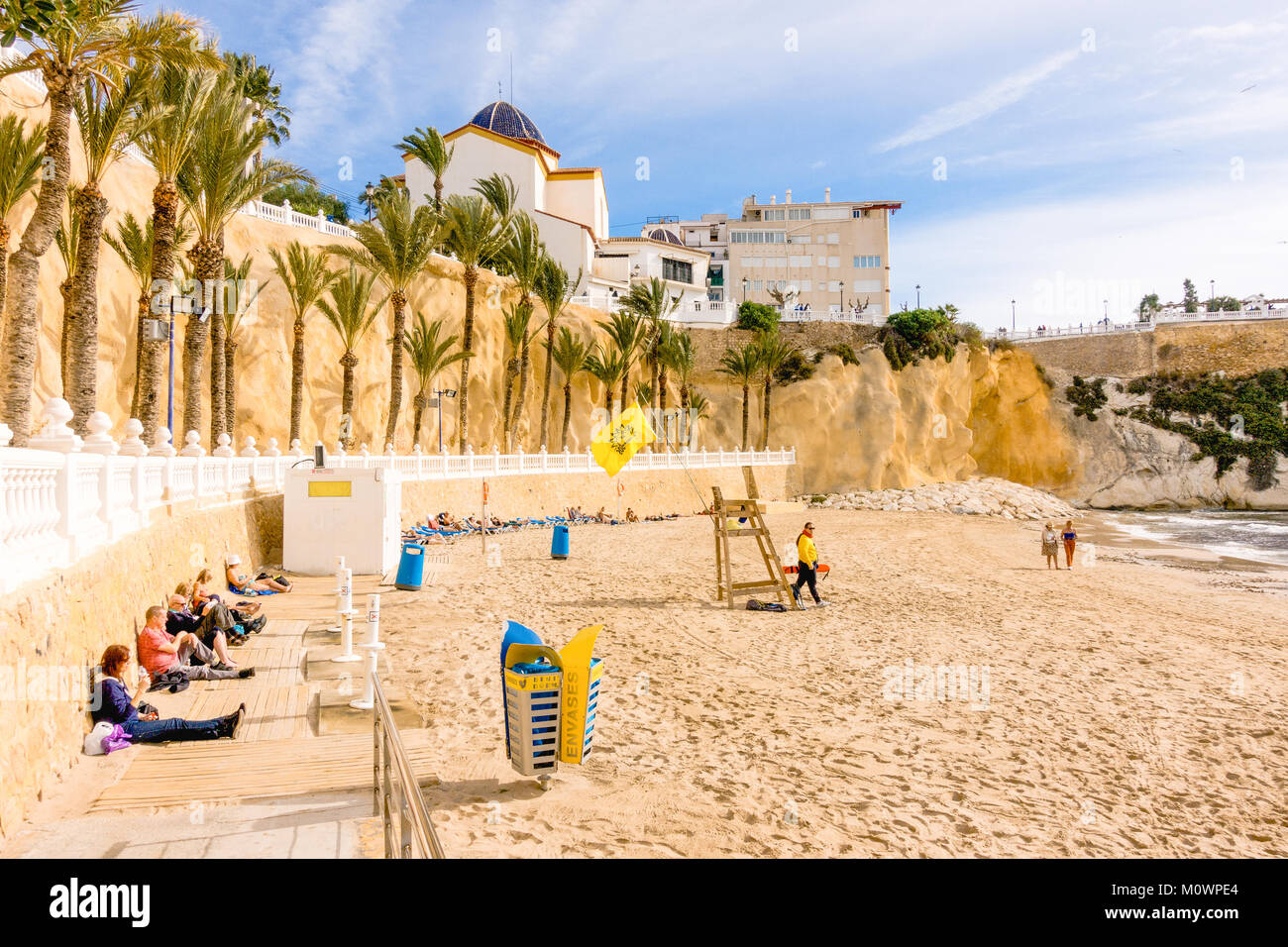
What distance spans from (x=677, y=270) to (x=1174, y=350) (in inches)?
1708

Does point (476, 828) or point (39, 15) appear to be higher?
point (39, 15)

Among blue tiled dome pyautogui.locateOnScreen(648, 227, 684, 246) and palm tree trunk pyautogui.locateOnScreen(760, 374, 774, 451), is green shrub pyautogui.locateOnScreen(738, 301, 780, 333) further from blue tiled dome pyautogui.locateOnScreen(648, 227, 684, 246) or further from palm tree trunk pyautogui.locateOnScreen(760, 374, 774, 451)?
blue tiled dome pyautogui.locateOnScreen(648, 227, 684, 246)

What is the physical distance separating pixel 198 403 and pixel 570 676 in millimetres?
17040

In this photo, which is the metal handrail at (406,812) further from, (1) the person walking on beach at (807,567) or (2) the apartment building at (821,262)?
(2) the apartment building at (821,262)

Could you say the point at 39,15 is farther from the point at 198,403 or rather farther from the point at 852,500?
the point at 852,500

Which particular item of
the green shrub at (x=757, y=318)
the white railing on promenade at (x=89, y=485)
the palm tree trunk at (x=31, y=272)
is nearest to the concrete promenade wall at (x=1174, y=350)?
the green shrub at (x=757, y=318)

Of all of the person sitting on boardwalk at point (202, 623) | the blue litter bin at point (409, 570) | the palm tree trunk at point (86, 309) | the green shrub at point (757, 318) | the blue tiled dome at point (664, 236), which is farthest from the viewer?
the blue tiled dome at point (664, 236)

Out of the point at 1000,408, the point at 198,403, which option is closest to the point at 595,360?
the point at 198,403

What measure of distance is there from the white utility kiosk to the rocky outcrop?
38.1 m

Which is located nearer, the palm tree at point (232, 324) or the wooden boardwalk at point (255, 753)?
the wooden boardwalk at point (255, 753)

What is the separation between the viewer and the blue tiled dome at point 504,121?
5847 centimetres

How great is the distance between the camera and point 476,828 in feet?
18.5

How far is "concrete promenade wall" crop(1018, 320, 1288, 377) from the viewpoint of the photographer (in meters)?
64.4

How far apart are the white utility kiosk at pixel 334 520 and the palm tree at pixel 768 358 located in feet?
133
